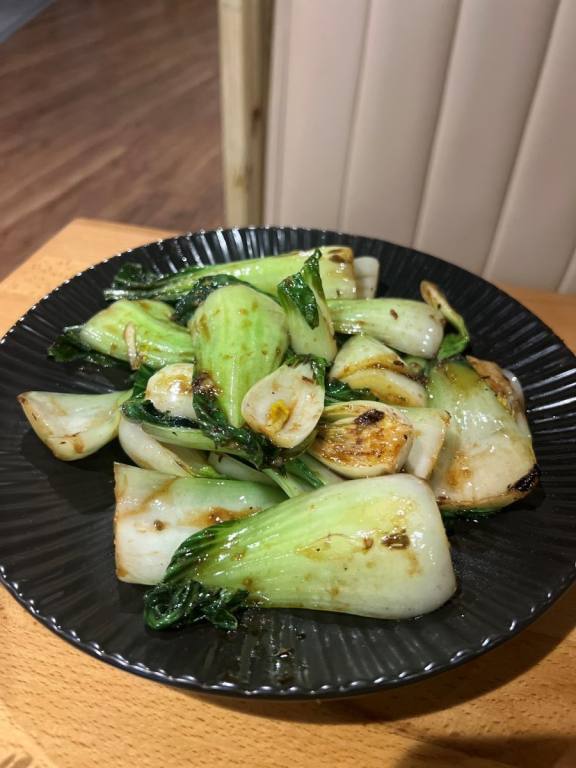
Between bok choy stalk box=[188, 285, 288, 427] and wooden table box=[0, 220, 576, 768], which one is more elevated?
bok choy stalk box=[188, 285, 288, 427]

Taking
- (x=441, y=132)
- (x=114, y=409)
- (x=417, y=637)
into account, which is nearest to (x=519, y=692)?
(x=417, y=637)

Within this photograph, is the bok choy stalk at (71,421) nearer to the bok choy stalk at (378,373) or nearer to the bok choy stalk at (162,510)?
the bok choy stalk at (162,510)

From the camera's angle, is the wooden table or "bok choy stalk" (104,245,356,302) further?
"bok choy stalk" (104,245,356,302)

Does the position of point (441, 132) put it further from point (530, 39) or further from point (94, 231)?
point (94, 231)

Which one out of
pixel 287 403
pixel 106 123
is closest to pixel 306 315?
pixel 287 403

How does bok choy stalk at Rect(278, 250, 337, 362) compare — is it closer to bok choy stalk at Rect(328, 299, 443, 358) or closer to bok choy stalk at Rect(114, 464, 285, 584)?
bok choy stalk at Rect(328, 299, 443, 358)

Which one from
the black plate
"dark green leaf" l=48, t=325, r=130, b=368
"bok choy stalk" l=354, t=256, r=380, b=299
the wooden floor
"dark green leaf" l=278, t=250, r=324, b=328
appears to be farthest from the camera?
the wooden floor

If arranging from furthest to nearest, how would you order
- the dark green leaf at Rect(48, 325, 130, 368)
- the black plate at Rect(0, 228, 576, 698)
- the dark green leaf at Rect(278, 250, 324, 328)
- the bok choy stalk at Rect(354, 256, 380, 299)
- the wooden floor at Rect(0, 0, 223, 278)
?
the wooden floor at Rect(0, 0, 223, 278) < the bok choy stalk at Rect(354, 256, 380, 299) < the dark green leaf at Rect(48, 325, 130, 368) < the dark green leaf at Rect(278, 250, 324, 328) < the black plate at Rect(0, 228, 576, 698)

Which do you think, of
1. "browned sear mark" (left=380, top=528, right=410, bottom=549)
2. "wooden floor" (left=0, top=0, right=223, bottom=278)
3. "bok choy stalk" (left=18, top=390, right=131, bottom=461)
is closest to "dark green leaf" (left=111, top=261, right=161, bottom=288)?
"bok choy stalk" (left=18, top=390, right=131, bottom=461)

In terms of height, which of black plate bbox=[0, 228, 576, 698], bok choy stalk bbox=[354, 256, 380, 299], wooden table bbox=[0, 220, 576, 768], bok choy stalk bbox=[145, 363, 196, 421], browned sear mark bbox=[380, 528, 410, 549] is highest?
bok choy stalk bbox=[354, 256, 380, 299]
